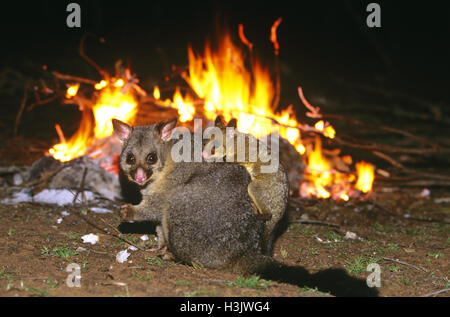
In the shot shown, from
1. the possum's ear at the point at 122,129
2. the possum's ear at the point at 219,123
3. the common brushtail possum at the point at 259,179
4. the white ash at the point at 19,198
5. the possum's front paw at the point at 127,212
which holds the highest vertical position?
the possum's ear at the point at 219,123

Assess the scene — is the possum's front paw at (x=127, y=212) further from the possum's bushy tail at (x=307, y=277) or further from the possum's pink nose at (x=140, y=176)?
the possum's bushy tail at (x=307, y=277)

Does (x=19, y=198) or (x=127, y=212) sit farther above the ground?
(x=127, y=212)

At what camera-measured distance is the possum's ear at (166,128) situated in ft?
19.8

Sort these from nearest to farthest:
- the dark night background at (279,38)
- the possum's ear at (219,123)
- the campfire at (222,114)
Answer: the possum's ear at (219,123) → the campfire at (222,114) → the dark night background at (279,38)

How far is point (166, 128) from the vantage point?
20.0 feet

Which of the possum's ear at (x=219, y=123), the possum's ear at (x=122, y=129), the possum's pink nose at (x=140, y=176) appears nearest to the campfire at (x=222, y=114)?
the possum's ear at (x=219, y=123)

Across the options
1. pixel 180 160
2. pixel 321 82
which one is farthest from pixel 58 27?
pixel 180 160

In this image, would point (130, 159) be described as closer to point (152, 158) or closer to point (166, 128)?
point (152, 158)

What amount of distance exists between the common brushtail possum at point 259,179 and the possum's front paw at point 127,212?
1.10 metres

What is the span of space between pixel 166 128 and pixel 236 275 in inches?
78.2

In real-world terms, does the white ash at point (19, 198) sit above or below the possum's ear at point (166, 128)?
below

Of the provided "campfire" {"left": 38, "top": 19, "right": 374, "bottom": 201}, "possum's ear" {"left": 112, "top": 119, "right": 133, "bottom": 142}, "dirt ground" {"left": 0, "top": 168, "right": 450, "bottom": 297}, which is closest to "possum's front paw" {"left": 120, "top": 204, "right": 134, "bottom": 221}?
"dirt ground" {"left": 0, "top": 168, "right": 450, "bottom": 297}

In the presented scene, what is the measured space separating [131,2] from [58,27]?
173 inches

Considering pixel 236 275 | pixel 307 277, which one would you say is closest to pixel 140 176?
pixel 236 275
